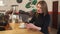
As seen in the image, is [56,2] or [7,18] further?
[56,2]

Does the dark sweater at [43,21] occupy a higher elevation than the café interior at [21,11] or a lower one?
lower

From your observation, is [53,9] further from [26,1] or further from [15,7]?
[15,7]

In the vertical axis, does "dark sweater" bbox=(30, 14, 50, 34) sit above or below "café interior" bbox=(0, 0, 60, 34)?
below

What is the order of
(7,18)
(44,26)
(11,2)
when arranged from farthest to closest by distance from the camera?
(11,2), (7,18), (44,26)

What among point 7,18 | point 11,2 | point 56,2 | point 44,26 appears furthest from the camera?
point 56,2

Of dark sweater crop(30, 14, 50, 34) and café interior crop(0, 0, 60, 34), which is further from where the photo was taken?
café interior crop(0, 0, 60, 34)

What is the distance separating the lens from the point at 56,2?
6.82 ft

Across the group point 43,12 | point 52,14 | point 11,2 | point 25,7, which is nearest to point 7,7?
point 11,2

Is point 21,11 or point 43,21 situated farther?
point 21,11

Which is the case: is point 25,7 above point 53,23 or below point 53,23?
above

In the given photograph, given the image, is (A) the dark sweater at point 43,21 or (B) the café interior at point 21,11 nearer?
(A) the dark sweater at point 43,21

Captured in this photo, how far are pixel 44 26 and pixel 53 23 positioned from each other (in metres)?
0.63

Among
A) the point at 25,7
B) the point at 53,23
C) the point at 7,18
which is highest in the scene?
the point at 25,7

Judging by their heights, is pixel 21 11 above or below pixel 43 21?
above
